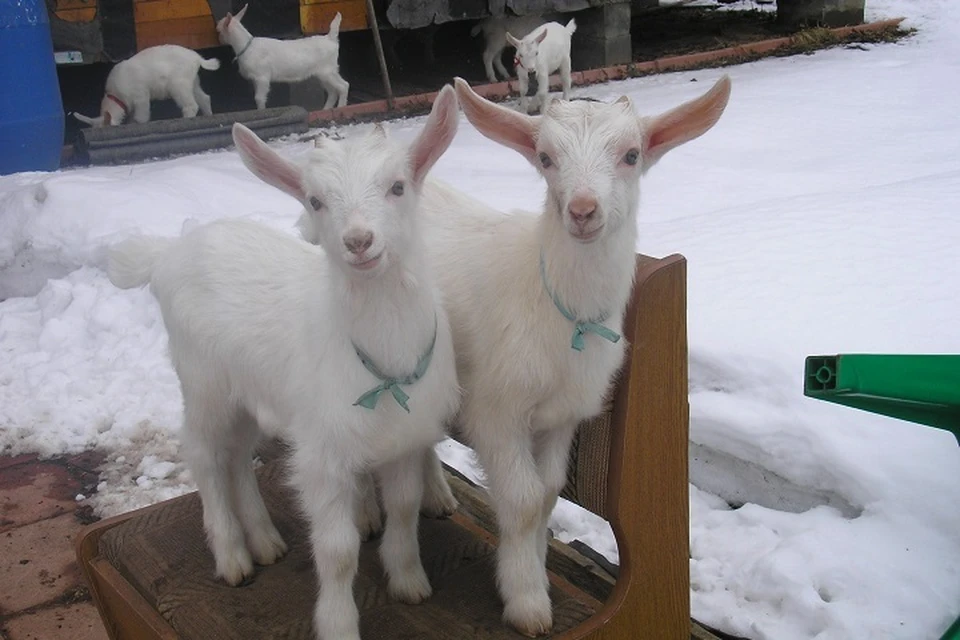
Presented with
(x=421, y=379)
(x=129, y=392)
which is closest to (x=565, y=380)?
(x=421, y=379)

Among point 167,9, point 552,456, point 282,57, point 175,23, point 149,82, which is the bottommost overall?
point 552,456

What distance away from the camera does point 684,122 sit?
2.07 metres

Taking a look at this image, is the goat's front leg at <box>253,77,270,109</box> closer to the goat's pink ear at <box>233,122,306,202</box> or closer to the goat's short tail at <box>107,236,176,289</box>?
the goat's short tail at <box>107,236,176,289</box>

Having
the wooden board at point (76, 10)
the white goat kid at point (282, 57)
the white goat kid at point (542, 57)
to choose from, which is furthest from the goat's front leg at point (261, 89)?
the white goat kid at point (542, 57)

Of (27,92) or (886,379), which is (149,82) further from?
(886,379)

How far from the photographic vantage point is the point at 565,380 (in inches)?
82.6

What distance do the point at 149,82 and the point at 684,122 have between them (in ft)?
22.7

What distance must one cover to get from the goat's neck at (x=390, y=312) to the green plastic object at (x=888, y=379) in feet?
2.77

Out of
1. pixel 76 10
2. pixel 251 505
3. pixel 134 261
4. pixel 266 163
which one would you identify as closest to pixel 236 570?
pixel 251 505

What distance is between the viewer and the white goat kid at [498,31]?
377 inches

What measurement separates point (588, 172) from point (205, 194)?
4.13 metres

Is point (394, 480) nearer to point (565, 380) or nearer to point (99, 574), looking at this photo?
point (565, 380)

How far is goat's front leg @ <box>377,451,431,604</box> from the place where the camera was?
2248 mm

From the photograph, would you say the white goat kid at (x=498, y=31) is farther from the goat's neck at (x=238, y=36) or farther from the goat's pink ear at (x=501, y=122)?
the goat's pink ear at (x=501, y=122)
